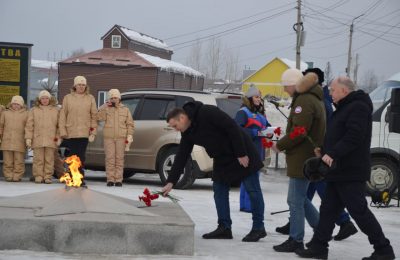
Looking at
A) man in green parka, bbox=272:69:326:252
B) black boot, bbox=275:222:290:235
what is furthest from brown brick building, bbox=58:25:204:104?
man in green parka, bbox=272:69:326:252

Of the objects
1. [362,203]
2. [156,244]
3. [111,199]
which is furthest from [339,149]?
[111,199]

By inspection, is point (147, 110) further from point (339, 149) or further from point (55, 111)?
point (339, 149)

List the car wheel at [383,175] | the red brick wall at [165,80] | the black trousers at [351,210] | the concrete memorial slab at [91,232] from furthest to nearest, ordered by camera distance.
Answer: the red brick wall at [165,80] → the car wheel at [383,175] → the black trousers at [351,210] → the concrete memorial slab at [91,232]

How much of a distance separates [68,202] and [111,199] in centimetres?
48

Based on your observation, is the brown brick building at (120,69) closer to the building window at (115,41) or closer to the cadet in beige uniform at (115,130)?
the building window at (115,41)

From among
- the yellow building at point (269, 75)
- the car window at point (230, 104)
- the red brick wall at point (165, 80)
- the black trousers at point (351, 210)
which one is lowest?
the black trousers at point (351, 210)

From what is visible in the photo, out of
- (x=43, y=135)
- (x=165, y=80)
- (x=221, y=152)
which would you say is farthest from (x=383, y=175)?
(x=165, y=80)

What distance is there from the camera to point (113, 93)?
43.9ft

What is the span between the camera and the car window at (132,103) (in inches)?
564

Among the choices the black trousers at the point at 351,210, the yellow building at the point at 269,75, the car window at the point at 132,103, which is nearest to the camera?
the black trousers at the point at 351,210

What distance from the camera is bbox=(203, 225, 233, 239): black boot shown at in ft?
26.7

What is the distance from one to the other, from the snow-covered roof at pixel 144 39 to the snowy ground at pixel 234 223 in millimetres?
40651

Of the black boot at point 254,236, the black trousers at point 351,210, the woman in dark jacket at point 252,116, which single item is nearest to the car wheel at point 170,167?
the woman in dark jacket at point 252,116

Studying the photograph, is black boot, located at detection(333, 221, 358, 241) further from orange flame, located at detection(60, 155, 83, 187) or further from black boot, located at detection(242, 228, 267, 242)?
orange flame, located at detection(60, 155, 83, 187)
